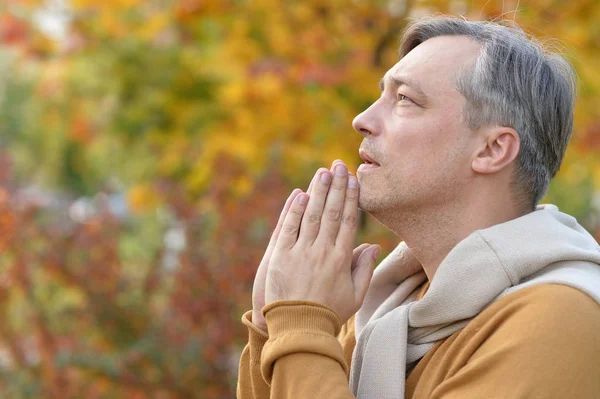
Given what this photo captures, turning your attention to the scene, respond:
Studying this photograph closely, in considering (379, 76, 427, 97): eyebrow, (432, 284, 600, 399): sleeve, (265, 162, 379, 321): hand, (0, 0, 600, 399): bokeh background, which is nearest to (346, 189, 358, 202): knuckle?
(265, 162, 379, 321): hand

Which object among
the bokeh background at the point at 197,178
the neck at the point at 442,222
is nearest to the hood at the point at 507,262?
the neck at the point at 442,222

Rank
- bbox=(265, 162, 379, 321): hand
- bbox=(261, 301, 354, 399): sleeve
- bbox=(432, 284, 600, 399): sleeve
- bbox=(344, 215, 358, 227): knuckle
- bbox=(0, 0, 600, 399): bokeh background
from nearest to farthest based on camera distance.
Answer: bbox=(432, 284, 600, 399): sleeve, bbox=(261, 301, 354, 399): sleeve, bbox=(265, 162, 379, 321): hand, bbox=(344, 215, 358, 227): knuckle, bbox=(0, 0, 600, 399): bokeh background

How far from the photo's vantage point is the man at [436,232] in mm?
1969

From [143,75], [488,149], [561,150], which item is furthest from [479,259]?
[143,75]

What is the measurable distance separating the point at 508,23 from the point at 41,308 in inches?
156

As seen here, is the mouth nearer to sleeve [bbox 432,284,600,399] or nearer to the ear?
the ear

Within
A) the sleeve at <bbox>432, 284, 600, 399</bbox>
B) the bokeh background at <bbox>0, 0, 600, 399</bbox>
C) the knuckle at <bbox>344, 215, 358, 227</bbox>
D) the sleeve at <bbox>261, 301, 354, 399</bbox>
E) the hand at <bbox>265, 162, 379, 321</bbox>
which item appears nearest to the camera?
the sleeve at <bbox>432, 284, 600, 399</bbox>

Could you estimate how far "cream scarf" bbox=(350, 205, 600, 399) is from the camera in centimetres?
199

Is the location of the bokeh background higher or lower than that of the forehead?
higher

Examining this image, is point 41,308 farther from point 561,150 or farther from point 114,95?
point 561,150

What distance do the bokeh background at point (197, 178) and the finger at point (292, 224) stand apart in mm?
2514

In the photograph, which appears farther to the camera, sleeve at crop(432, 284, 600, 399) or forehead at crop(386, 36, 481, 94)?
forehead at crop(386, 36, 481, 94)

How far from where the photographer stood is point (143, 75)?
643 centimetres

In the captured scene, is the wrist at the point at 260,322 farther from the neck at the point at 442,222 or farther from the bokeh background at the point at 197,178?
the bokeh background at the point at 197,178
